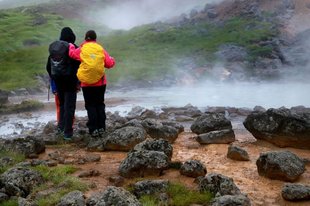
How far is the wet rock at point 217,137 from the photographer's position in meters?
10.7

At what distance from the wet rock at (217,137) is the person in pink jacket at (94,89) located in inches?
99.3

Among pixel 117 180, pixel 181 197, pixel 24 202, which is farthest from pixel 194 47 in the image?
pixel 24 202

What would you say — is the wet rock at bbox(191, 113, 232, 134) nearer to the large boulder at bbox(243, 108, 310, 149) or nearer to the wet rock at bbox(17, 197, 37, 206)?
the large boulder at bbox(243, 108, 310, 149)

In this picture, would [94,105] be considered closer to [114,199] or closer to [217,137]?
[217,137]

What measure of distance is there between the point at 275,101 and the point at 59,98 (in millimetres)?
18910

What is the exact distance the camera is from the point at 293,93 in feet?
103

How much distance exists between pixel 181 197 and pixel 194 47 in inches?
1978

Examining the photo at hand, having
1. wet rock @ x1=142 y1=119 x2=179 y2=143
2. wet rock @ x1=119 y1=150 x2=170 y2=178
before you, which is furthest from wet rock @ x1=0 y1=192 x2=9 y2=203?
wet rock @ x1=142 y1=119 x2=179 y2=143

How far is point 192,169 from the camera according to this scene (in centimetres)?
797

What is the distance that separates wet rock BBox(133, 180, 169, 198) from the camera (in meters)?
7.01

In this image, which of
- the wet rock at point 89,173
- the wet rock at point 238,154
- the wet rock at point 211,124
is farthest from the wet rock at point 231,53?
the wet rock at point 89,173

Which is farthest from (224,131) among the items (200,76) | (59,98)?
(200,76)

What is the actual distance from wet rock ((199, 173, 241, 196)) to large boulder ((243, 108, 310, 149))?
3.62 meters

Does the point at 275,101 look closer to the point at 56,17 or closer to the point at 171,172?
the point at 171,172
